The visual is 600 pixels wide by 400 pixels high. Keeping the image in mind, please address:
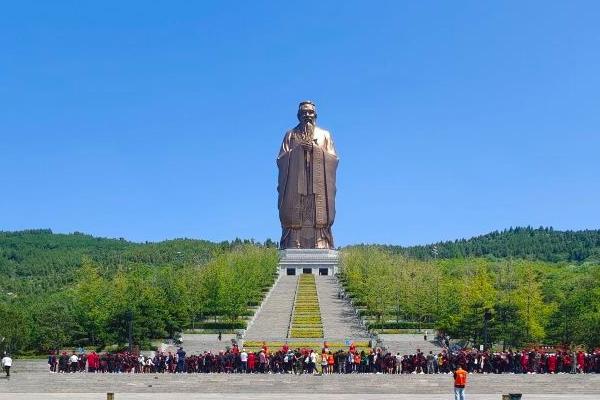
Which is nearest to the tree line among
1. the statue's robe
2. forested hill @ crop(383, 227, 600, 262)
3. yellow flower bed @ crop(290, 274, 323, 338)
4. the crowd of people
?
forested hill @ crop(383, 227, 600, 262)

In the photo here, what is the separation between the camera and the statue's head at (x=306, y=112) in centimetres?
5894

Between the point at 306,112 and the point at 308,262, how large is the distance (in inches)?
392

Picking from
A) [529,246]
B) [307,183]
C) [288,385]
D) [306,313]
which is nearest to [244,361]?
[288,385]

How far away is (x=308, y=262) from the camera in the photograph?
5894cm

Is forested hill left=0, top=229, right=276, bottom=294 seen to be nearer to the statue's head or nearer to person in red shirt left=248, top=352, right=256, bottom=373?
the statue's head

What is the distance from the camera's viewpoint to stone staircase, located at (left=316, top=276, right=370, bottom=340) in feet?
103

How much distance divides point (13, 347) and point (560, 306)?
20713 millimetres

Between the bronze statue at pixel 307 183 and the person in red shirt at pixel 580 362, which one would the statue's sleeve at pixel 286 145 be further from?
the person in red shirt at pixel 580 362

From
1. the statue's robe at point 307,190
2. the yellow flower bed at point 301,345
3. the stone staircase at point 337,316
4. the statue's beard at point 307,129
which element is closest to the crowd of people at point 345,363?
the yellow flower bed at point 301,345

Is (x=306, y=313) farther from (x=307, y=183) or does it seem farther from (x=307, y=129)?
(x=307, y=129)

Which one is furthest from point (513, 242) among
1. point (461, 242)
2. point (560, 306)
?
point (560, 306)

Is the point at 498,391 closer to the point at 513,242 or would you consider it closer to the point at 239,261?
the point at 239,261

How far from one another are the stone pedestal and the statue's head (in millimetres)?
8691

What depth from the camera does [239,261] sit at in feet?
153
